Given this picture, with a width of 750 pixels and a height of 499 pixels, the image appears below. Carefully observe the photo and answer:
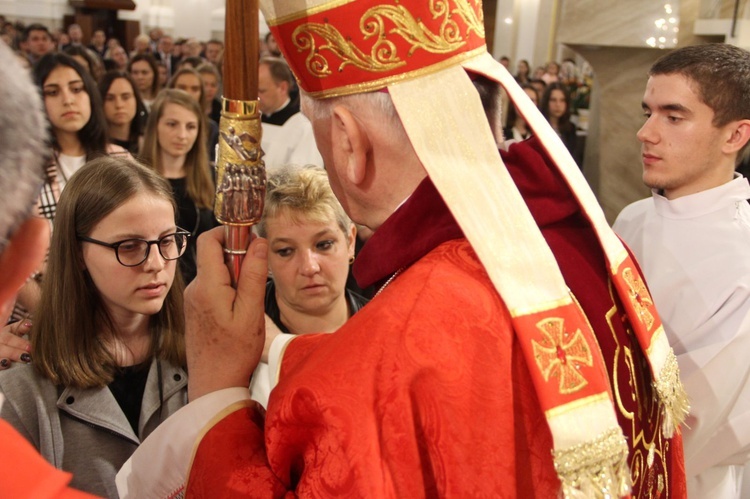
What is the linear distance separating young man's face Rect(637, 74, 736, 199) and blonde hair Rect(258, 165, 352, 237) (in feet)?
3.67

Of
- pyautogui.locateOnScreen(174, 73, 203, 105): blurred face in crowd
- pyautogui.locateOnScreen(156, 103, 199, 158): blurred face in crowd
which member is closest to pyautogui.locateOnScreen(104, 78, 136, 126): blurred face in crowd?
pyautogui.locateOnScreen(156, 103, 199, 158): blurred face in crowd

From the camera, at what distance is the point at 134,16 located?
17.3 meters

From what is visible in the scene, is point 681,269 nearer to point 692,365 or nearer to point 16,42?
point 692,365

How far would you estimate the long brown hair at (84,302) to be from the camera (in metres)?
2.05

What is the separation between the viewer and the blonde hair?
2.67 metres

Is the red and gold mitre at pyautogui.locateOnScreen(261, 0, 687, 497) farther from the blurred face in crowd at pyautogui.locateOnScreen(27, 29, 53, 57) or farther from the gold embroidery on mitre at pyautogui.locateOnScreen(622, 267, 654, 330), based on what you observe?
the blurred face in crowd at pyautogui.locateOnScreen(27, 29, 53, 57)

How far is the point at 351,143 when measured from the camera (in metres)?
1.45

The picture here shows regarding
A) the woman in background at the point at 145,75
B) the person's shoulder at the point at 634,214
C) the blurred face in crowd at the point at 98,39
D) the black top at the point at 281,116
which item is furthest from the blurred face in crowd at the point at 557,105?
the blurred face in crowd at the point at 98,39

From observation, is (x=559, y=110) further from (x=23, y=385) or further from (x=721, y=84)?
(x=23, y=385)

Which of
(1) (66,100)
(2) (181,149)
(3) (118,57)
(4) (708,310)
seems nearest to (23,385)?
(4) (708,310)

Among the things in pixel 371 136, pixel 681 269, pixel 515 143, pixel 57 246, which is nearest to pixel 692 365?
pixel 681 269

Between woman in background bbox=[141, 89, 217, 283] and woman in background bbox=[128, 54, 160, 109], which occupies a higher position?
woman in background bbox=[128, 54, 160, 109]

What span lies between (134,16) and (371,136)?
17.5 meters

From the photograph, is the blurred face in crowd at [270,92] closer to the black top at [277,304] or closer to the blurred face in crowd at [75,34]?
the black top at [277,304]
